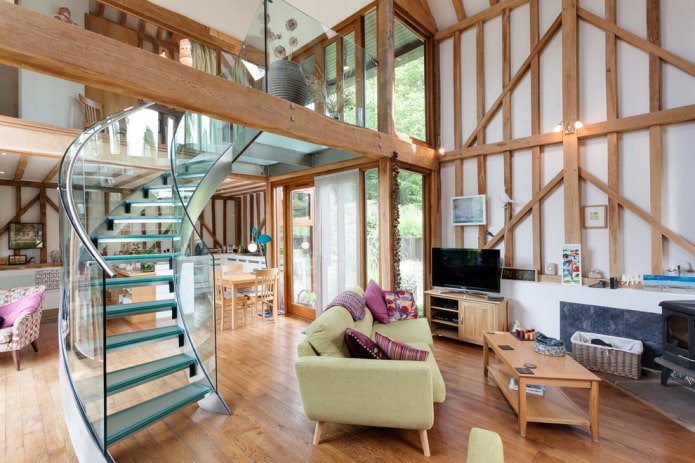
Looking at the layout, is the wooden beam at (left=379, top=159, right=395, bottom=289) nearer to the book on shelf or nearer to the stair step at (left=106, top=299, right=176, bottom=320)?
the book on shelf

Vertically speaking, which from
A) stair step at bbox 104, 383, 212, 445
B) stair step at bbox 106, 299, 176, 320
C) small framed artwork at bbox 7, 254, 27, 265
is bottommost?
stair step at bbox 104, 383, 212, 445

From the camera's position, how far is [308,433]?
8.43 feet

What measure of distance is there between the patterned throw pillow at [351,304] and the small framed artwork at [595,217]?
10.3ft

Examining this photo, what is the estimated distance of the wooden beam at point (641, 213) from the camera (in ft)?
11.9

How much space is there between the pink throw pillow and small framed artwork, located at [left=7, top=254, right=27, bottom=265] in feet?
10.3

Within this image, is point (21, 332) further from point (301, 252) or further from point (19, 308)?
point (301, 252)

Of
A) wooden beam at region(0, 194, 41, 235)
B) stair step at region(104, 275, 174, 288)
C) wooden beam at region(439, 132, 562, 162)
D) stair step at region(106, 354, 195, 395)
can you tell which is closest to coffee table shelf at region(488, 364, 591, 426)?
stair step at region(106, 354, 195, 395)

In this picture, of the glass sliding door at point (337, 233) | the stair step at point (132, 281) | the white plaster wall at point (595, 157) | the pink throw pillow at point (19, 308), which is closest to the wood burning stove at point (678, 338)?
the white plaster wall at point (595, 157)

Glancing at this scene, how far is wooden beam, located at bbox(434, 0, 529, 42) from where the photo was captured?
191 inches

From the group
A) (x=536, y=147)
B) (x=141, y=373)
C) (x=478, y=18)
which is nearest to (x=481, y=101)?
(x=536, y=147)

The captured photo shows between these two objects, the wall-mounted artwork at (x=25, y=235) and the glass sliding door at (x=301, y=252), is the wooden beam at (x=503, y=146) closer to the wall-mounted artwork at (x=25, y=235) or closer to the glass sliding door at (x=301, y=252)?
the glass sliding door at (x=301, y=252)

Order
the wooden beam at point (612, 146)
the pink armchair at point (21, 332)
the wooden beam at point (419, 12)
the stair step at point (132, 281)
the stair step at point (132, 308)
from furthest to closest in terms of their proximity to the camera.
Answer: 1. the wooden beam at point (419, 12)
2. the wooden beam at point (612, 146)
3. the pink armchair at point (21, 332)
4. the stair step at point (132, 308)
5. the stair step at point (132, 281)

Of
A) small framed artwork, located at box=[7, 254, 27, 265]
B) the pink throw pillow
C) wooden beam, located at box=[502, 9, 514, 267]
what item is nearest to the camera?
the pink throw pillow

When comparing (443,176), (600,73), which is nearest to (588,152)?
(600,73)
